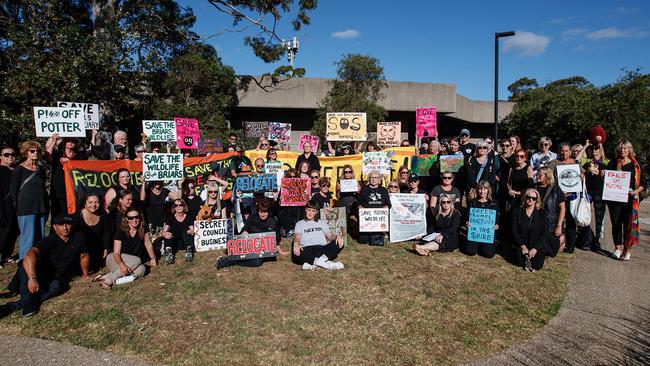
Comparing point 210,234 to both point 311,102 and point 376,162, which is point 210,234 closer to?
point 376,162

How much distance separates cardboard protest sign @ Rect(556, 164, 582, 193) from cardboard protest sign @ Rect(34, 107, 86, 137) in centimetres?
896

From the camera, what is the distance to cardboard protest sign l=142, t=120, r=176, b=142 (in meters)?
10.6

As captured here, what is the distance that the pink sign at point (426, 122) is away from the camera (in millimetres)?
11312

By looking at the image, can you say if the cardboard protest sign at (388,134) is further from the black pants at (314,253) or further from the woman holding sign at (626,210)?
the black pants at (314,253)

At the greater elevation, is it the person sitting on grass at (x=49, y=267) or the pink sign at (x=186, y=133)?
the pink sign at (x=186, y=133)

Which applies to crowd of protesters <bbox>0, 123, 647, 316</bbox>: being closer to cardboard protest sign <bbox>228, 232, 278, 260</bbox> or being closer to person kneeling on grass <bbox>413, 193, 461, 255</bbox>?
person kneeling on grass <bbox>413, 193, 461, 255</bbox>

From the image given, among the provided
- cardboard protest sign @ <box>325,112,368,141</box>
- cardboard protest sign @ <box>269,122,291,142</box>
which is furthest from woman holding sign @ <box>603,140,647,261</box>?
cardboard protest sign @ <box>269,122,291,142</box>

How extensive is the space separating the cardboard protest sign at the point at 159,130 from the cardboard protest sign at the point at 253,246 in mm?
5596

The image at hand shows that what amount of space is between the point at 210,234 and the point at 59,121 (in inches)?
134

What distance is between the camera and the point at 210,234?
24.1 feet

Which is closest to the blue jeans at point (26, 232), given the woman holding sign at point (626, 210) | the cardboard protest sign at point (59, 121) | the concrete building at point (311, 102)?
the cardboard protest sign at point (59, 121)

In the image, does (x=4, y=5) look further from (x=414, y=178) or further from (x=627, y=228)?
(x=627, y=228)

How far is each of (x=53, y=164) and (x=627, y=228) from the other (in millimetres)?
10246

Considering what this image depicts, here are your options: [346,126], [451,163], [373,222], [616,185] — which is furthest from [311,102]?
[616,185]
